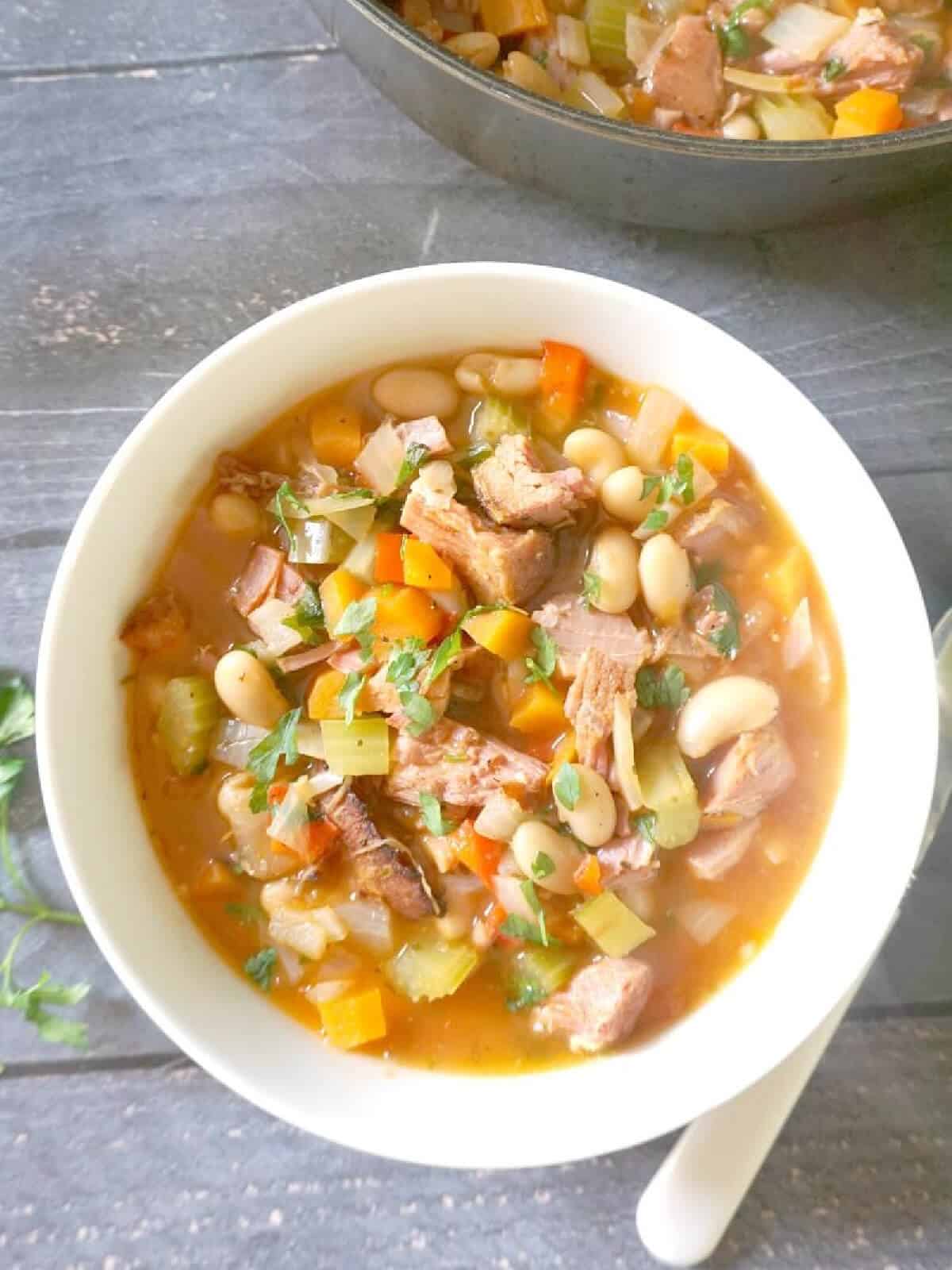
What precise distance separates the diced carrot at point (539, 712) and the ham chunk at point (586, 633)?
0.05 metres

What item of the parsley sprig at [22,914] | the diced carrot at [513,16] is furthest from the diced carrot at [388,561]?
the diced carrot at [513,16]

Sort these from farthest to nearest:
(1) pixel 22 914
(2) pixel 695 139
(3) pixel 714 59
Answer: (3) pixel 714 59 → (1) pixel 22 914 → (2) pixel 695 139

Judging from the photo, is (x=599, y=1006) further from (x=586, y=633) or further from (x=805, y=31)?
(x=805, y=31)

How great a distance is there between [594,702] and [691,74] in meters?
1.10

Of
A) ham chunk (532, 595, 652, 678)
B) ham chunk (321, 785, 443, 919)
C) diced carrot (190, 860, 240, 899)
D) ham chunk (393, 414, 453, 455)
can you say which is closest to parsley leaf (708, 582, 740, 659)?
ham chunk (532, 595, 652, 678)

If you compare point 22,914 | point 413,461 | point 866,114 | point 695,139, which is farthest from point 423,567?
point 866,114

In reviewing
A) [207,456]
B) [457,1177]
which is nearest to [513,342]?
[207,456]

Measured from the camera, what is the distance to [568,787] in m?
1.69

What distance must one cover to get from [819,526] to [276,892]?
96 centimetres

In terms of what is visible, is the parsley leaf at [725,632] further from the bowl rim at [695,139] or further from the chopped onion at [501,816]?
the bowl rim at [695,139]

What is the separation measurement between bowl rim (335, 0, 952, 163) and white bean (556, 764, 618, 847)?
86 cm

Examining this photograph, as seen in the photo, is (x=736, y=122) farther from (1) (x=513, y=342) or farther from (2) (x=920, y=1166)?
(2) (x=920, y=1166)

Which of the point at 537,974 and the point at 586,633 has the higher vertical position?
the point at 586,633

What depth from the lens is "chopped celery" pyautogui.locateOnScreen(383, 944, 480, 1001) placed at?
68.2 inches
